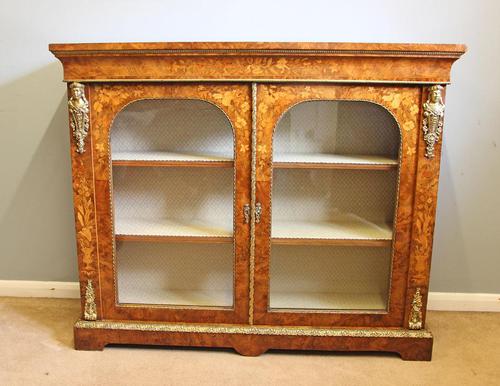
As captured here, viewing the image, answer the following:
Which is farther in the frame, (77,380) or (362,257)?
(362,257)

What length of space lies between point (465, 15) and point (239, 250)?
1319 millimetres

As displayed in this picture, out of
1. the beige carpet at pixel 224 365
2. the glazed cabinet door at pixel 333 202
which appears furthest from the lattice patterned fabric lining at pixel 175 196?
the beige carpet at pixel 224 365

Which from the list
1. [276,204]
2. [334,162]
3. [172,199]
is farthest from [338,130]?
[172,199]

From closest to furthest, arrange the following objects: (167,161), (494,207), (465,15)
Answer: (167,161) < (465,15) < (494,207)

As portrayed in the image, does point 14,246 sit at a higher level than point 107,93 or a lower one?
lower

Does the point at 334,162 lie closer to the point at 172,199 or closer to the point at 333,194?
the point at 333,194

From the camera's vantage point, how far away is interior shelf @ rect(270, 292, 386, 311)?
5.47ft

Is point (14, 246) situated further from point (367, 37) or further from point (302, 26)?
point (367, 37)

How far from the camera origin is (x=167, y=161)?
162 cm

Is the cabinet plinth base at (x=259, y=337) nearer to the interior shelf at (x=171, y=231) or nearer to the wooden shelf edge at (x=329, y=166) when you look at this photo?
the interior shelf at (x=171, y=231)

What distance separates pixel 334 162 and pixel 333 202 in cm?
17

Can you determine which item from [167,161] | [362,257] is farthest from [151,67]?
[362,257]

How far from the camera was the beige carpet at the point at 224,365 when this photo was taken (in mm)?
1529

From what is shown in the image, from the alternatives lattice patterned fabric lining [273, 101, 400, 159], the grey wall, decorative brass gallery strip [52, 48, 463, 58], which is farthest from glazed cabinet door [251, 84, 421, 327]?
the grey wall
